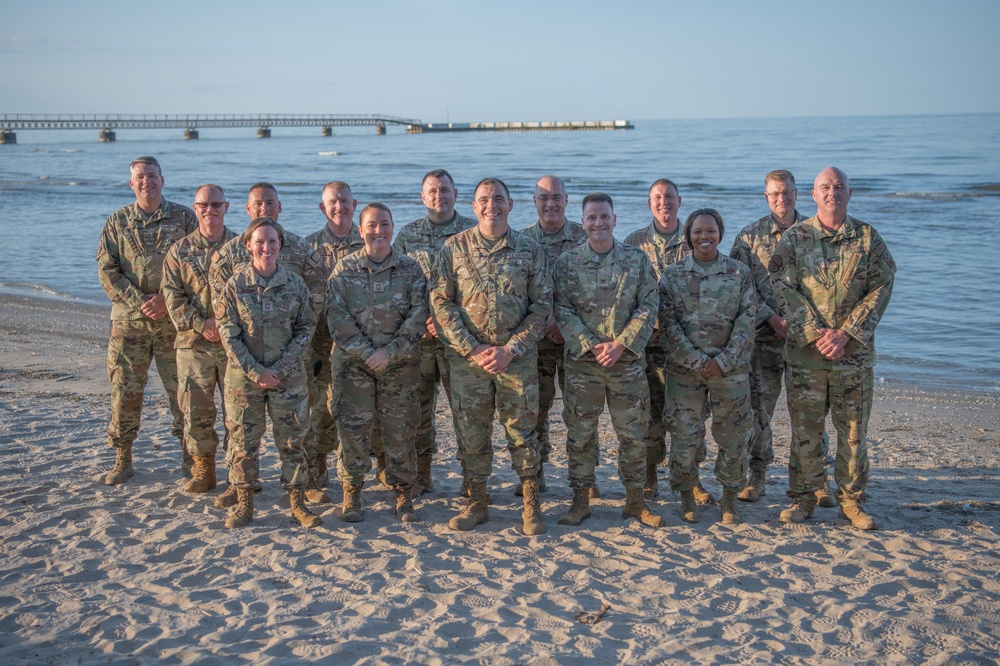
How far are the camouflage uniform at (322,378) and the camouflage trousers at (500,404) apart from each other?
1.23 meters

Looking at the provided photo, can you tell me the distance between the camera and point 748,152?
56562 millimetres

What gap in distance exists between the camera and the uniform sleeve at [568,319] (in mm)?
5973

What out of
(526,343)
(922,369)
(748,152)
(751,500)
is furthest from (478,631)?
(748,152)

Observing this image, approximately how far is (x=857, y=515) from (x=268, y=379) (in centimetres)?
427

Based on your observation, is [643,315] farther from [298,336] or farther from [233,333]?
[233,333]

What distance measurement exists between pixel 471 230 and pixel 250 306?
163cm

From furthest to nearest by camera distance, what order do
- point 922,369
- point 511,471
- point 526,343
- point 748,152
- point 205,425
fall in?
point 748,152, point 922,369, point 511,471, point 205,425, point 526,343

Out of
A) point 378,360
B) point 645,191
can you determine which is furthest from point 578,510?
point 645,191

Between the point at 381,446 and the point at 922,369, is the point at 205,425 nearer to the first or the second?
the point at 381,446

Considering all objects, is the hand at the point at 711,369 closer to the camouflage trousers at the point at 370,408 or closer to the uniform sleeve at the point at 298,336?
the camouflage trousers at the point at 370,408

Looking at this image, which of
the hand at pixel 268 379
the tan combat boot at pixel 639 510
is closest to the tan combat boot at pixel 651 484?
the tan combat boot at pixel 639 510

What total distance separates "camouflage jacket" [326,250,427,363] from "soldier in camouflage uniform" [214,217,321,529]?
0.24m

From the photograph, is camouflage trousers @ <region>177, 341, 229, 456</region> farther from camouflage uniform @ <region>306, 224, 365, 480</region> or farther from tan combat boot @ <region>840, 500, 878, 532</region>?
tan combat boot @ <region>840, 500, 878, 532</region>

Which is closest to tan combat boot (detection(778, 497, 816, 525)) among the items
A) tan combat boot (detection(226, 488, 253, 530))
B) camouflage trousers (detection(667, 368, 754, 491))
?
camouflage trousers (detection(667, 368, 754, 491))
